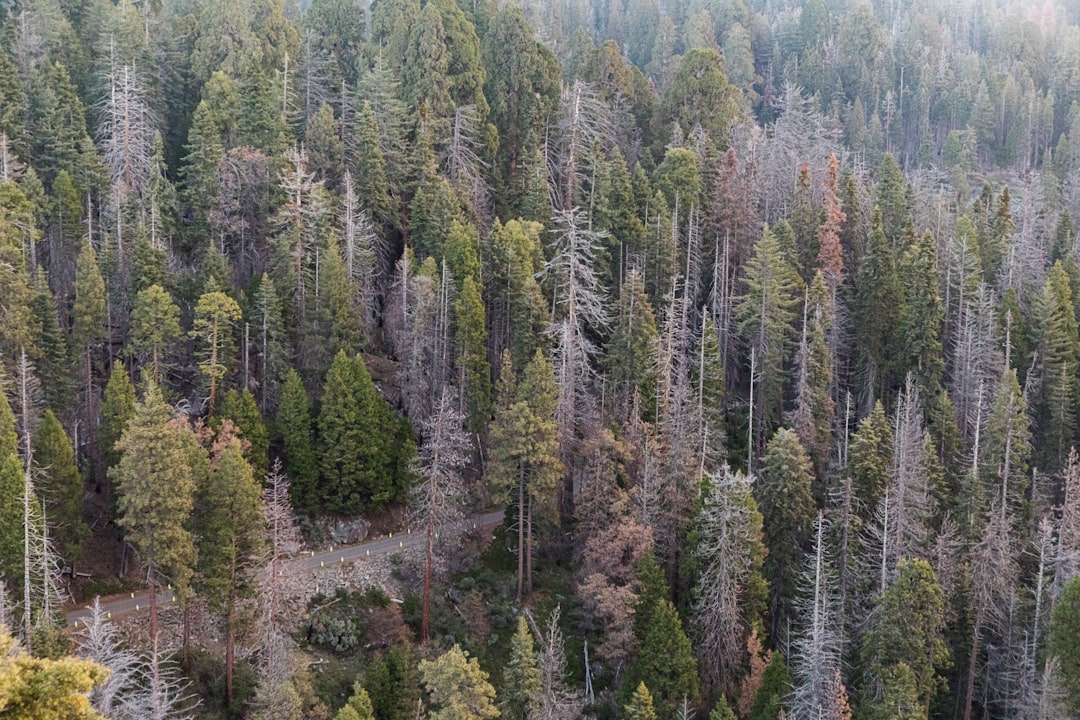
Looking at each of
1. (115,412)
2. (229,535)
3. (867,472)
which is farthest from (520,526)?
(115,412)

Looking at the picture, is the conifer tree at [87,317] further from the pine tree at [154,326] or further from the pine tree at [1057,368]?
the pine tree at [1057,368]

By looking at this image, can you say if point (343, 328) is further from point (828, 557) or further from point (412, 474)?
point (828, 557)

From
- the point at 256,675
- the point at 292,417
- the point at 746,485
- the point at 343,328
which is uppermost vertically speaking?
the point at 343,328

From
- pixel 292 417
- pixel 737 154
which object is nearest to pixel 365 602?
pixel 292 417

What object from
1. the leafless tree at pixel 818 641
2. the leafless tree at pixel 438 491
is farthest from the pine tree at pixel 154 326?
the leafless tree at pixel 818 641

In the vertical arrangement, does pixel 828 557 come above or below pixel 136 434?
below

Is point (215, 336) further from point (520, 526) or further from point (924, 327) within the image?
point (924, 327)

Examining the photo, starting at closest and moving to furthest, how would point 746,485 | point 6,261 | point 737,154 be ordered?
point 746,485, point 6,261, point 737,154
